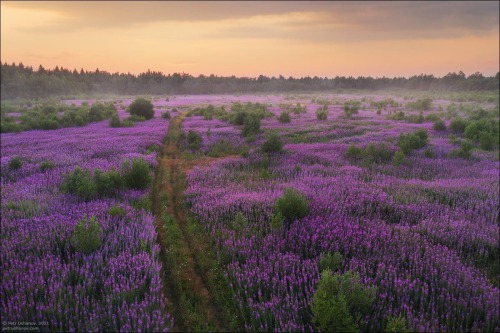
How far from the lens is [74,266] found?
17.6ft

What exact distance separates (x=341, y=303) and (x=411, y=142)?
45.1ft

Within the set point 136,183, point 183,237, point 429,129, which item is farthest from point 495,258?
point 429,129

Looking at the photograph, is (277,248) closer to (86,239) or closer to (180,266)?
(180,266)

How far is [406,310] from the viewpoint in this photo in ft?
14.0

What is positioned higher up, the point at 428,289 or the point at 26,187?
the point at 26,187

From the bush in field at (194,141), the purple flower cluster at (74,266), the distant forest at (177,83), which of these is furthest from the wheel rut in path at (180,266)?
the distant forest at (177,83)

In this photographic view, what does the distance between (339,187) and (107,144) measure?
43.0 ft

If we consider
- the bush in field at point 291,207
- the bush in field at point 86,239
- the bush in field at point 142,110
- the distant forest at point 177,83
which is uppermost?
the distant forest at point 177,83

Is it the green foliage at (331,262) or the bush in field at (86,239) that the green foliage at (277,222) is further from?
the bush in field at (86,239)

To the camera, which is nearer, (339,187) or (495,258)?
(495,258)

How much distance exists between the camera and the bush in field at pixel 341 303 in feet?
12.9

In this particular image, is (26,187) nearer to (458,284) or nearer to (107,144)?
(107,144)

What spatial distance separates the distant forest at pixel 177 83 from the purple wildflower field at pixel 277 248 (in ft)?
347

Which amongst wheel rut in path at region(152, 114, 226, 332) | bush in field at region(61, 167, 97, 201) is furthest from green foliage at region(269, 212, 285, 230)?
bush in field at region(61, 167, 97, 201)
